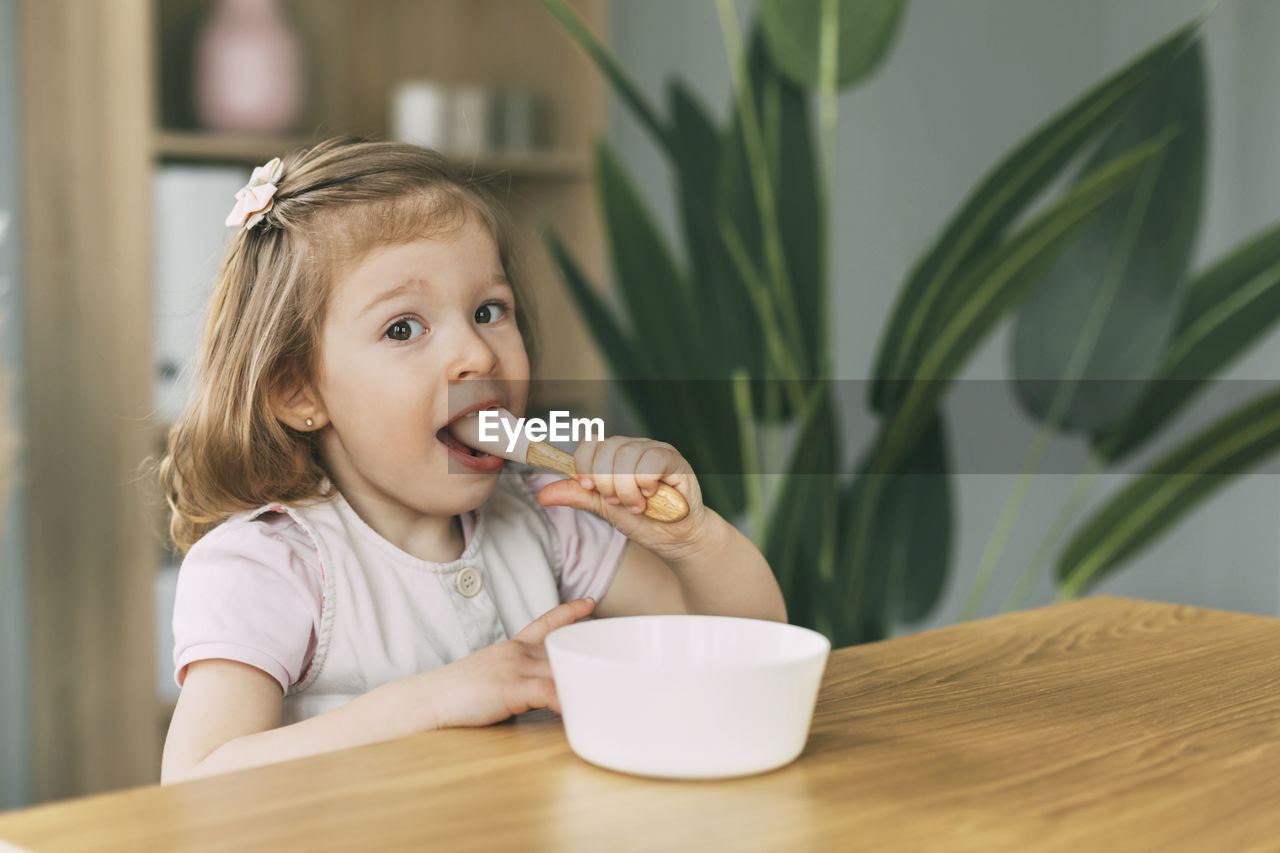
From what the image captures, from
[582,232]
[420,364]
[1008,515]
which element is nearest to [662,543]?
[420,364]

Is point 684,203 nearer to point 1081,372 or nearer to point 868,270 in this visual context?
point 1081,372

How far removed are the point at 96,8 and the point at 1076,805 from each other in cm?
187

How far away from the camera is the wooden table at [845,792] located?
15.7 inches

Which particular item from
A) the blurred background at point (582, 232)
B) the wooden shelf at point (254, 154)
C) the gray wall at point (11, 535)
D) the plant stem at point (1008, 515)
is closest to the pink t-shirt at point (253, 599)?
the blurred background at point (582, 232)

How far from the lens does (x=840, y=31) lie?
1.54 metres

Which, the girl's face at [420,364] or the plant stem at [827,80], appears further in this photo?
the plant stem at [827,80]

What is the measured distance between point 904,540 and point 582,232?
913 mm

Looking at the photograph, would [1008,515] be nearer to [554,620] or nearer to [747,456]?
[747,456]

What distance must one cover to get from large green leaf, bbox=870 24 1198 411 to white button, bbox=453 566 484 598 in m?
0.74

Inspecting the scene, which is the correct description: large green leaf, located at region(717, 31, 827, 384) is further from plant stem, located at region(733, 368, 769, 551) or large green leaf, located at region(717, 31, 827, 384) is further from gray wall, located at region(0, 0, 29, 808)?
gray wall, located at region(0, 0, 29, 808)

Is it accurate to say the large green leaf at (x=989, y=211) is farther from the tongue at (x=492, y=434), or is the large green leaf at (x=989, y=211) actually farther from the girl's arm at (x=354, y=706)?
the girl's arm at (x=354, y=706)

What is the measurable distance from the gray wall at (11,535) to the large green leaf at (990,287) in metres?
1.27

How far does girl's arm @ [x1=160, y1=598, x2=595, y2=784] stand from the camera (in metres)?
0.56

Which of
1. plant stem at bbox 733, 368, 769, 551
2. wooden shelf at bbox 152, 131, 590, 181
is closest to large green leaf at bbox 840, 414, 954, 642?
plant stem at bbox 733, 368, 769, 551
